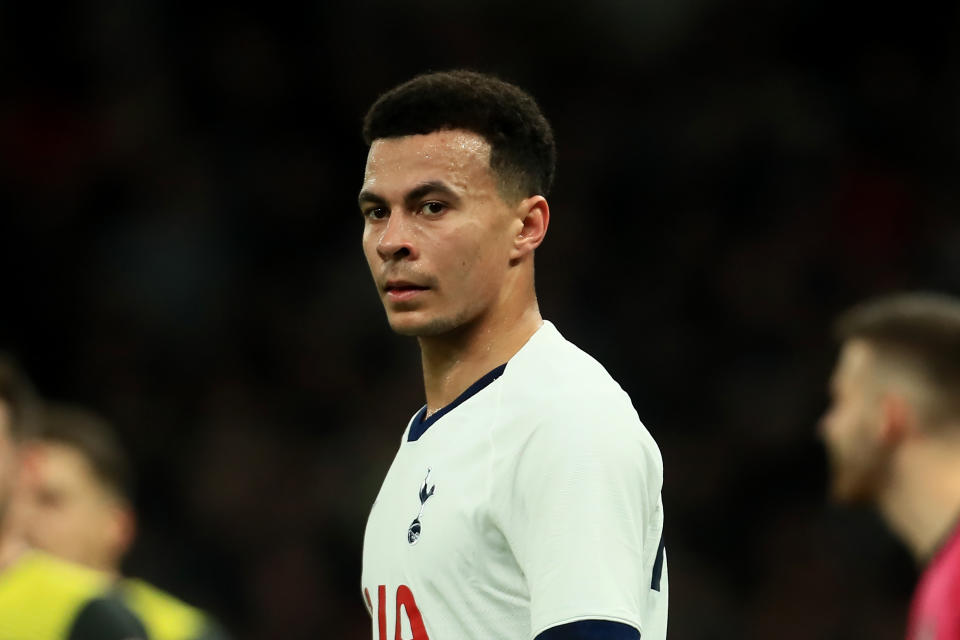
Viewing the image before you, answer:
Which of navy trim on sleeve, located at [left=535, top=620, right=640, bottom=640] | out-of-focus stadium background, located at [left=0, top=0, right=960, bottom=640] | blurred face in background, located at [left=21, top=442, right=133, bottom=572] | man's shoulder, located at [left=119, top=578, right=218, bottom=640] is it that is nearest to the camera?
navy trim on sleeve, located at [left=535, top=620, right=640, bottom=640]

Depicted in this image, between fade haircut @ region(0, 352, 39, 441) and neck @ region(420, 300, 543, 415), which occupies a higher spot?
fade haircut @ region(0, 352, 39, 441)

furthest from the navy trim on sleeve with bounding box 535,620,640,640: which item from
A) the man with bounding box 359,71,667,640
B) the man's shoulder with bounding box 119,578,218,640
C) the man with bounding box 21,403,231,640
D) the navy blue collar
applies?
the man's shoulder with bounding box 119,578,218,640

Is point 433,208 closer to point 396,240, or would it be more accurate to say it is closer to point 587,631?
point 396,240

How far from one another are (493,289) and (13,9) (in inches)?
315

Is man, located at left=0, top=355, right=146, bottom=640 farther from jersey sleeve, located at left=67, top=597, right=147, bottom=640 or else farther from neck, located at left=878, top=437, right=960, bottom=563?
neck, located at left=878, top=437, right=960, bottom=563

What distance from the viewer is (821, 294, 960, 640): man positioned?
3670 millimetres

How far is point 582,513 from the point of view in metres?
2.36

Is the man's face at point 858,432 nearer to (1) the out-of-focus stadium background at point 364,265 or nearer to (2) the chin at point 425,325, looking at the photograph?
(2) the chin at point 425,325

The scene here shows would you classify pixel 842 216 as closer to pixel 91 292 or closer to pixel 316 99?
pixel 316 99

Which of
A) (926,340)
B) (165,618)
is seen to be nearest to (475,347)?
(926,340)

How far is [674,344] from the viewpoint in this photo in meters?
8.93

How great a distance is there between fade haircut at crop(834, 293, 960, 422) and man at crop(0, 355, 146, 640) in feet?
6.66

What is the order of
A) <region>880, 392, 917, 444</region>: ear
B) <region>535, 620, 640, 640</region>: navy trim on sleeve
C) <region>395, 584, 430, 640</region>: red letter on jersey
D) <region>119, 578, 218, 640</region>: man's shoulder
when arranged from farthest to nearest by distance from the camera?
<region>119, 578, 218, 640</region>: man's shoulder
<region>880, 392, 917, 444</region>: ear
<region>395, 584, 430, 640</region>: red letter on jersey
<region>535, 620, 640, 640</region>: navy trim on sleeve

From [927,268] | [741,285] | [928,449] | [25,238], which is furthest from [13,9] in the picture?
[928,449]
